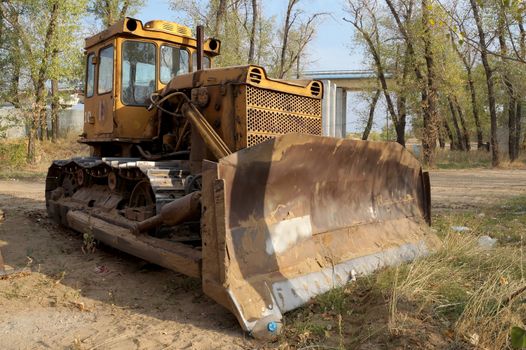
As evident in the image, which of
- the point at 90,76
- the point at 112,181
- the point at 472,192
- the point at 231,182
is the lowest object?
the point at 472,192

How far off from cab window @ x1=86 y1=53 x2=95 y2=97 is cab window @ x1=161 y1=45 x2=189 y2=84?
1305mm

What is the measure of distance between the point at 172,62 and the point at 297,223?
11.8 feet

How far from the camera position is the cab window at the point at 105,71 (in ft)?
23.3

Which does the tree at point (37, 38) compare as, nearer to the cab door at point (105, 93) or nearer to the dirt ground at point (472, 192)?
the cab door at point (105, 93)

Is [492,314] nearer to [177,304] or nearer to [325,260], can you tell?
[325,260]

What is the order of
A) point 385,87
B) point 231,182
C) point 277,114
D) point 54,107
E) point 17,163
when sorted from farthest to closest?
point 385,87 < point 54,107 < point 17,163 < point 277,114 < point 231,182

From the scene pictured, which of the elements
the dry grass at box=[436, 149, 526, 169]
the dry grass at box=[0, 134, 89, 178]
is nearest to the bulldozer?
the dry grass at box=[0, 134, 89, 178]

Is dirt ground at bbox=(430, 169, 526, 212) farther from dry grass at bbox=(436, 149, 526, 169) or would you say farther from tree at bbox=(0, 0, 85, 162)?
tree at bbox=(0, 0, 85, 162)

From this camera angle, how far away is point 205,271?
4043 millimetres

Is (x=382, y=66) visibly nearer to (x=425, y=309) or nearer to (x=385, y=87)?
(x=385, y=87)

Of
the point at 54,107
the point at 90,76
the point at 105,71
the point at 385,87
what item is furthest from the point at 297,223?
the point at 385,87

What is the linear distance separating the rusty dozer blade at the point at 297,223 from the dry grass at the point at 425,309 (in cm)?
22

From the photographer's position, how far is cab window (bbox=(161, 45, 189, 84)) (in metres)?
7.08

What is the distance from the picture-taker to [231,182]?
411 centimetres
